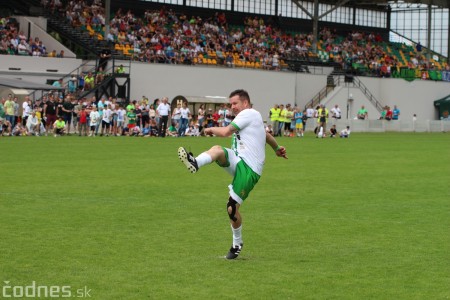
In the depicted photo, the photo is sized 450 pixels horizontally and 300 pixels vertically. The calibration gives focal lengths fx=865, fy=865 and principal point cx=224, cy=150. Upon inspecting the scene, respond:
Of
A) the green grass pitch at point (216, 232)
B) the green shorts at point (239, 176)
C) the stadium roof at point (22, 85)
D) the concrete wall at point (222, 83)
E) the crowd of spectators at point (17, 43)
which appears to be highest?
the crowd of spectators at point (17, 43)

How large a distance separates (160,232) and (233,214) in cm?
230

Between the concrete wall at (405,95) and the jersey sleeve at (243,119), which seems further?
the concrete wall at (405,95)

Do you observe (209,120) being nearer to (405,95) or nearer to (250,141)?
(405,95)

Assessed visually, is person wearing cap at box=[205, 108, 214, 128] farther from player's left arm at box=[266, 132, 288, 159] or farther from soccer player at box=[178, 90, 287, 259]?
soccer player at box=[178, 90, 287, 259]

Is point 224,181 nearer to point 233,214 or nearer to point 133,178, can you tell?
point 133,178

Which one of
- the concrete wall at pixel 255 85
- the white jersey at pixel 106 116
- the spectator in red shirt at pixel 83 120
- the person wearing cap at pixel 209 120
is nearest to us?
the spectator in red shirt at pixel 83 120

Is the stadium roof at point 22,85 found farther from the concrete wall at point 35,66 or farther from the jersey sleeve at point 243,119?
the jersey sleeve at point 243,119

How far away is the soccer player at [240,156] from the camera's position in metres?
9.43

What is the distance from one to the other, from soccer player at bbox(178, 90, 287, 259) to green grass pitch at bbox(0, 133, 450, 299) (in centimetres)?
46

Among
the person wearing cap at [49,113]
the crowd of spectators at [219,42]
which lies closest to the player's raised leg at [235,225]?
the person wearing cap at [49,113]

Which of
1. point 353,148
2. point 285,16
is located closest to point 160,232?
point 353,148

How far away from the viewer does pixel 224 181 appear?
19094 mm

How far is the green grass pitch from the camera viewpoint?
27.1 ft

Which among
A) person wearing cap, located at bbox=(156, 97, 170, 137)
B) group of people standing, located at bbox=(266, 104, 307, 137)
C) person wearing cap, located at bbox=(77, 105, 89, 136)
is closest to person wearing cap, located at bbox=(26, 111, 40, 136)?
person wearing cap, located at bbox=(77, 105, 89, 136)
